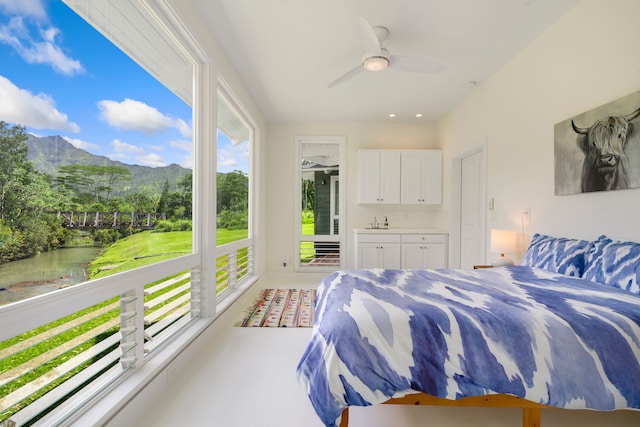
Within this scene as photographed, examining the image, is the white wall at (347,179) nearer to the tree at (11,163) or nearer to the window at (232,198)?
the window at (232,198)

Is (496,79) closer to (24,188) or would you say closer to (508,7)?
(508,7)

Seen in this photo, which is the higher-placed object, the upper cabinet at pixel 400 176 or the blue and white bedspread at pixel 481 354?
the upper cabinet at pixel 400 176

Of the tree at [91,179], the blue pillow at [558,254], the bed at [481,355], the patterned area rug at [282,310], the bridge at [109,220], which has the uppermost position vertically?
the tree at [91,179]

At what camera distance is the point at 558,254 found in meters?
2.08

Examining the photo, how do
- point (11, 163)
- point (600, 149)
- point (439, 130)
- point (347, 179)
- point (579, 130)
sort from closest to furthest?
point (11, 163) < point (600, 149) < point (579, 130) < point (439, 130) < point (347, 179)

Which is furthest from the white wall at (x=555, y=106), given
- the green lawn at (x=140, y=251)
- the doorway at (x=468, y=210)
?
the green lawn at (x=140, y=251)

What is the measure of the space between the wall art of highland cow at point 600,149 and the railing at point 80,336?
3032mm

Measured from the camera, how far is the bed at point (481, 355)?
1236 millimetres

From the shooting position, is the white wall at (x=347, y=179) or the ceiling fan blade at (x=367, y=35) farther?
the white wall at (x=347, y=179)

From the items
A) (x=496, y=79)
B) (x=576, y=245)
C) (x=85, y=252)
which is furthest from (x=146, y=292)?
(x=496, y=79)

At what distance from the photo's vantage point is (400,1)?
2.13 m

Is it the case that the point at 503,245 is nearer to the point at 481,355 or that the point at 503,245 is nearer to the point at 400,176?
the point at 481,355

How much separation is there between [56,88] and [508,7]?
115 inches

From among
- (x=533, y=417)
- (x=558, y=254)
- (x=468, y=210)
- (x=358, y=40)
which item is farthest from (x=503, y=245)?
(x=358, y=40)
